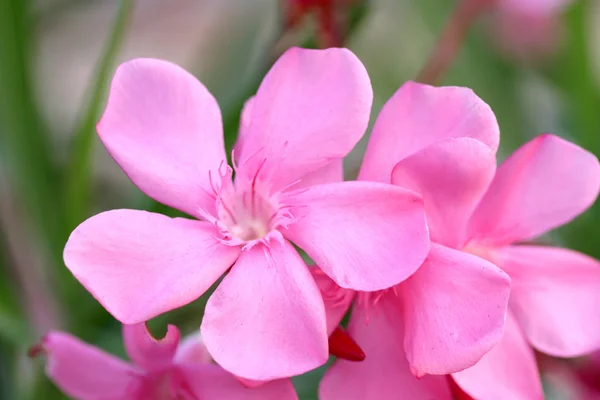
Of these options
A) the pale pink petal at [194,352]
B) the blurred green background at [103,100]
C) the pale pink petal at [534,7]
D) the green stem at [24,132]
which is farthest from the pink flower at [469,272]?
the pale pink petal at [534,7]

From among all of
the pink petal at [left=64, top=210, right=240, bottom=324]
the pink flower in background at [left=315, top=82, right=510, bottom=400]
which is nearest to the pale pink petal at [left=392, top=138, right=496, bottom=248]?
the pink flower in background at [left=315, top=82, right=510, bottom=400]

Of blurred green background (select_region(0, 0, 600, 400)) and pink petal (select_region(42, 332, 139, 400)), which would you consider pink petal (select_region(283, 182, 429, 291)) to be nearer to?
pink petal (select_region(42, 332, 139, 400))

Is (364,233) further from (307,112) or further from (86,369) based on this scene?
(86,369)

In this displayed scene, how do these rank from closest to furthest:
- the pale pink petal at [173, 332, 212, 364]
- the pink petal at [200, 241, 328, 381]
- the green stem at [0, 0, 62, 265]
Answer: the pink petal at [200, 241, 328, 381], the pale pink petal at [173, 332, 212, 364], the green stem at [0, 0, 62, 265]

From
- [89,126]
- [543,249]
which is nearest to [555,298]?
[543,249]

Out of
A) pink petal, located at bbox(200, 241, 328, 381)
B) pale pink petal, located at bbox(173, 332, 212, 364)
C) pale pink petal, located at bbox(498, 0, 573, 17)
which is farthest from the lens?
pale pink petal, located at bbox(498, 0, 573, 17)

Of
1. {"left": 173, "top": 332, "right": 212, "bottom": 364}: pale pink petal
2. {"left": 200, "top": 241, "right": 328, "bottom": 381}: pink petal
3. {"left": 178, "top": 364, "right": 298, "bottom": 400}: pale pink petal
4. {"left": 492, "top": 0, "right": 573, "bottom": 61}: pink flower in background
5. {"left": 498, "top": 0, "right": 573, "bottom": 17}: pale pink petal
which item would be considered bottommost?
{"left": 492, "top": 0, "right": 573, "bottom": 61}: pink flower in background

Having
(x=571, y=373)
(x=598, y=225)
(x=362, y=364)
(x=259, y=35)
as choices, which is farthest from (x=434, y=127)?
(x=259, y=35)

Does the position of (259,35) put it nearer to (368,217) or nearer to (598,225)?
(598,225)
